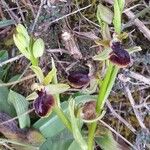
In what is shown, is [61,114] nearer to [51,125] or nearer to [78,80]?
[78,80]

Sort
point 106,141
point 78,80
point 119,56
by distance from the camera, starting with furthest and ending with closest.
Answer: point 106,141 < point 78,80 < point 119,56

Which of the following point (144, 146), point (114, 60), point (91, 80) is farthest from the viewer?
point (144, 146)

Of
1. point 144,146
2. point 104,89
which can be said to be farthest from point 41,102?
point 144,146

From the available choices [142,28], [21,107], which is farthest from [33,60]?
[142,28]

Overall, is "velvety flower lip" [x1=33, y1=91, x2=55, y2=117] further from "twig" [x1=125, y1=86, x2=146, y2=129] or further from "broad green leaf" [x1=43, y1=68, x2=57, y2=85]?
"twig" [x1=125, y1=86, x2=146, y2=129]

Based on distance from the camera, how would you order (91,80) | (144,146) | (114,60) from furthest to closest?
1. (144,146)
2. (91,80)
3. (114,60)

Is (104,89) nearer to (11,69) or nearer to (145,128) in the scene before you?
(145,128)

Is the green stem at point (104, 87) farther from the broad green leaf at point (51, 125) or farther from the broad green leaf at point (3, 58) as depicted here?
the broad green leaf at point (3, 58)
